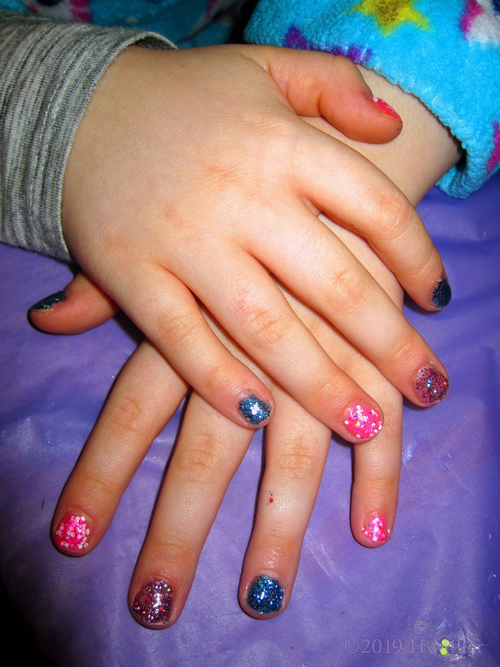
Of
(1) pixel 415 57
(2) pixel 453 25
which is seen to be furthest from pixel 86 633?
(2) pixel 453 25

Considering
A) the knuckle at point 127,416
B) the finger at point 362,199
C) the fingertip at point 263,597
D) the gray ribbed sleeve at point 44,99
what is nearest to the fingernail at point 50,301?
the gray ribbed sleeve at point 44,99

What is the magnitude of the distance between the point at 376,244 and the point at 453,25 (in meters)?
0.45

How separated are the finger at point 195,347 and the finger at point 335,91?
37 cm

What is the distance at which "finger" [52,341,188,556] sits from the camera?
75 cm

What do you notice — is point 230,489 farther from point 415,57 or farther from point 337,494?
point 415,57

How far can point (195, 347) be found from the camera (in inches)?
27.6

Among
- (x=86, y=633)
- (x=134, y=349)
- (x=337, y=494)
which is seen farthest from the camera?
(x=134, y=349)

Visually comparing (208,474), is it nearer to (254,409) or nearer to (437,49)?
(254,409)

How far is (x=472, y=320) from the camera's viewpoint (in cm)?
91

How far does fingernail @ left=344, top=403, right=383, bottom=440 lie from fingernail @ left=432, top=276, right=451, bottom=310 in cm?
22

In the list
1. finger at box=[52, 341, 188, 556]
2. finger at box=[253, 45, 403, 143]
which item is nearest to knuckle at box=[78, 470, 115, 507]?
finger at box=[52, 341, 188, 556]

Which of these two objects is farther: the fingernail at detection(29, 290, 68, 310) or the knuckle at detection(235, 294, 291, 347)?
the fingernail at detection(29, 290, 68, 310)

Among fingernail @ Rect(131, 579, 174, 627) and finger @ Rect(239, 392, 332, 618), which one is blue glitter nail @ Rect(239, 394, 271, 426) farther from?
fingernail @ Rect(131, 579, 174, 627)

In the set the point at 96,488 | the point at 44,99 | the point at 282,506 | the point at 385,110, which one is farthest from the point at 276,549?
the point at 44,99
